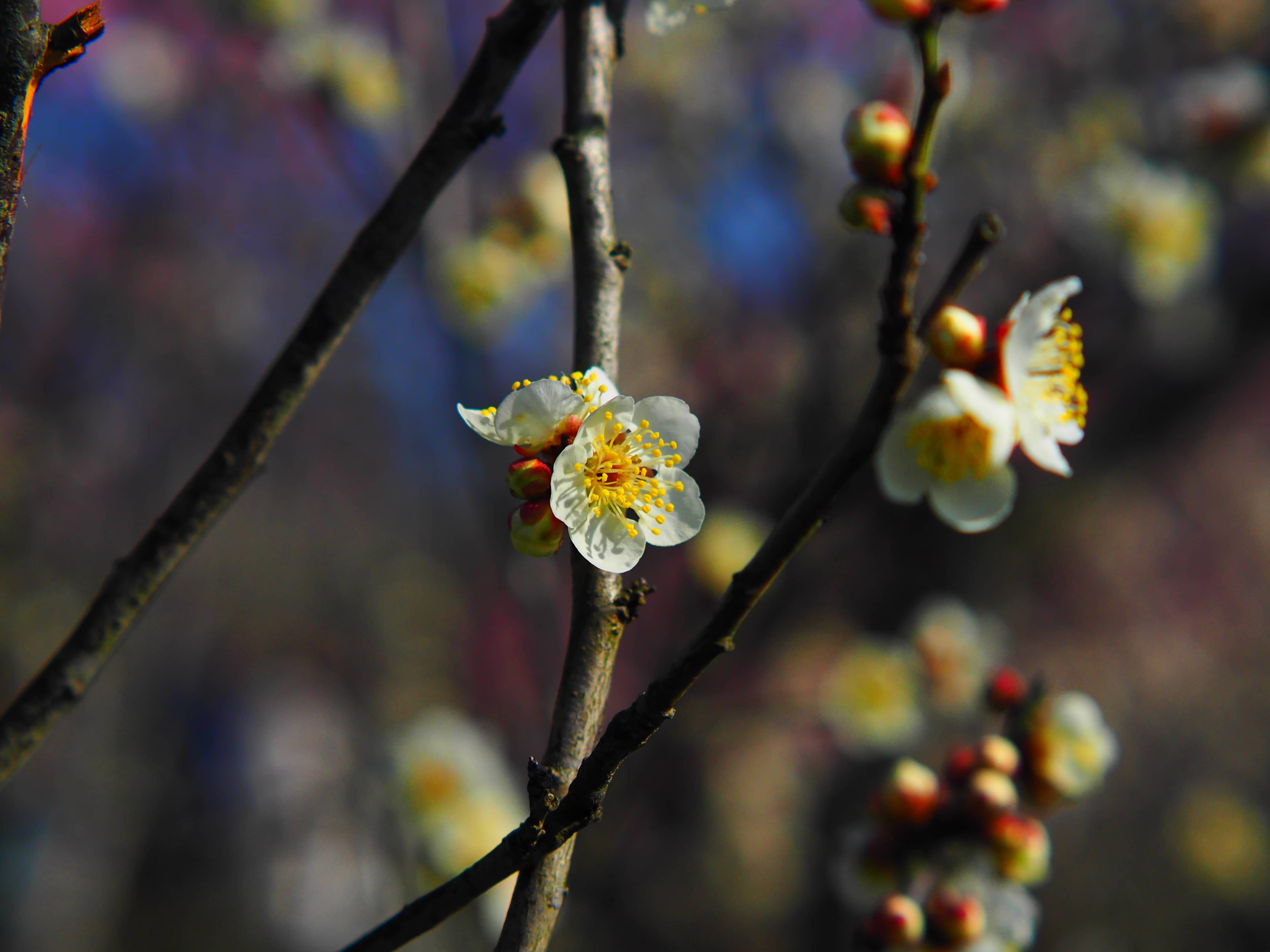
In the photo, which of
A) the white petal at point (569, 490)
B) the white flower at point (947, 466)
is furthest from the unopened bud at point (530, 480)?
the white flower at point (947, 466)

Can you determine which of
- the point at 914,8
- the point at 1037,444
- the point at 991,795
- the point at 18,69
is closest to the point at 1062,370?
the point at 1037,444

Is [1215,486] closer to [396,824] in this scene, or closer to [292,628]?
[396,824]

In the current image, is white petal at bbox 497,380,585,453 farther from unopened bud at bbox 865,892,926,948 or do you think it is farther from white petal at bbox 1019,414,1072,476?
unopened bud at bbox 865,892,926,948

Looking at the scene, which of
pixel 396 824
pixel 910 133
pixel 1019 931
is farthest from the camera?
pixel 396 824

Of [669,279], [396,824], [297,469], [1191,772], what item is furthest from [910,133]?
[297,469]

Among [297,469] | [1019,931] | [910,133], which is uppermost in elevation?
[910,133]

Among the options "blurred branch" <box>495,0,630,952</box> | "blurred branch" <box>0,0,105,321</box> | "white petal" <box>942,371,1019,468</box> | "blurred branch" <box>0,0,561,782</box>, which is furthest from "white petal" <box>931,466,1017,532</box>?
"blurred branch" <box>0,0,105,321</box>

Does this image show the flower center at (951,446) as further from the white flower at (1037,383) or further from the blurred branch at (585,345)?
the blurred branch at (585,345)
